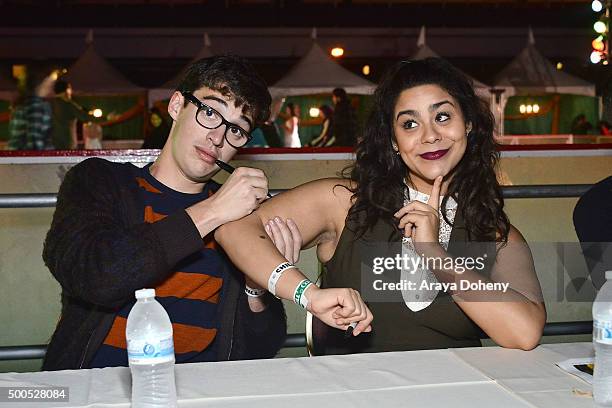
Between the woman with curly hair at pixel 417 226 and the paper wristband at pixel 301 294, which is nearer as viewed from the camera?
the paper wristband at pixel 301 294

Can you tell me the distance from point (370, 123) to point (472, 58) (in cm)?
1327

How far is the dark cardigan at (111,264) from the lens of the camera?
5.50ft

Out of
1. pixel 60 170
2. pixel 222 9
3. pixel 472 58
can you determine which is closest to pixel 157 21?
pixel 222 9

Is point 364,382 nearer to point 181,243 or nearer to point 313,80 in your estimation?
point 181,243

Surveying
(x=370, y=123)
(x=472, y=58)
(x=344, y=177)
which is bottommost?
(x=344, y=177)

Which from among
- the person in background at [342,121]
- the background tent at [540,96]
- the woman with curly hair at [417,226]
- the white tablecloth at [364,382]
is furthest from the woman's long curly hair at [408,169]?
the background tent at [540,96]

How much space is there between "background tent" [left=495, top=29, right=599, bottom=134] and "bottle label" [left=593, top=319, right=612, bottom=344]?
9.09m

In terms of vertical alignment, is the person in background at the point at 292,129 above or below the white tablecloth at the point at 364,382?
above

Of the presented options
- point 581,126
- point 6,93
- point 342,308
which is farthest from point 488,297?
point 6,93

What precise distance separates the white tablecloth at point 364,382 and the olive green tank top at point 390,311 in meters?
0.27

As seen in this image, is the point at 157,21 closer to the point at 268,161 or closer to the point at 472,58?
the point at 472,58

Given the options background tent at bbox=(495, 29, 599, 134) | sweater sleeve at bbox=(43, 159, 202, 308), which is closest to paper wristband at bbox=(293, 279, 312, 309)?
sweater sleeve at bbox=(43, 159, 202, 308)

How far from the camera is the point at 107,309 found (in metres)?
1.80

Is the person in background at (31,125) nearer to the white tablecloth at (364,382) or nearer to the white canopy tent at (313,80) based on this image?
the white canopy tent at (313,80)
